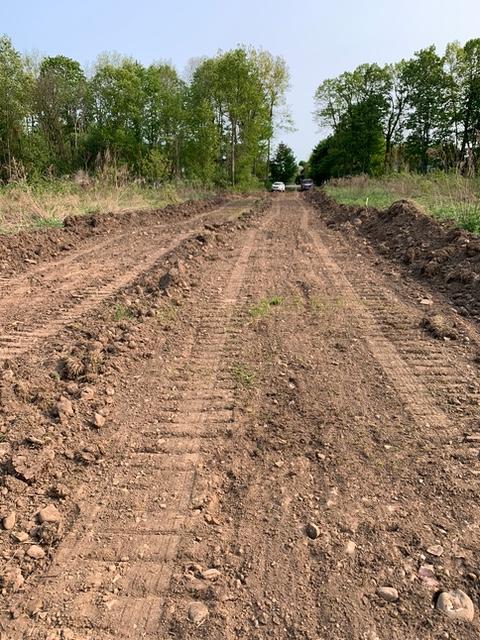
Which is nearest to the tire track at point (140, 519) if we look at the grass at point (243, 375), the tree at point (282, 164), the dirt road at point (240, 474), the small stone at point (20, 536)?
the dirt road at point (240, 474)

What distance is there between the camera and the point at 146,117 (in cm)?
3688

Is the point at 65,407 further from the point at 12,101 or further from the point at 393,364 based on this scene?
the point at 12,101

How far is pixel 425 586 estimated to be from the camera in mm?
2174

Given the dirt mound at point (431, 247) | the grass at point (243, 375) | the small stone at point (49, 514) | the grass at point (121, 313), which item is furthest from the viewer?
the dirt mound at point (431, 247)

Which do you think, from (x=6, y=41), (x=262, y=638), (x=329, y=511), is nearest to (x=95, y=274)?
(x=329, y=511)

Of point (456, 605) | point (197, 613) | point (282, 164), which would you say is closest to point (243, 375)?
point (197, 613)

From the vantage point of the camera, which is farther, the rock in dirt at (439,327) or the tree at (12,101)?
the tree at (12,101)

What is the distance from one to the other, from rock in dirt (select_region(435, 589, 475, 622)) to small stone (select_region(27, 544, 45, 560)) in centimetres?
188

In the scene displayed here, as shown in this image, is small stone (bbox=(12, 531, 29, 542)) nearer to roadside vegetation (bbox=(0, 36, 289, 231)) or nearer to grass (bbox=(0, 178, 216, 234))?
grass (bbox=(0, 178, 216, 234))

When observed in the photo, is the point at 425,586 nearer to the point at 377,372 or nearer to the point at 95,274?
the point at 377,372

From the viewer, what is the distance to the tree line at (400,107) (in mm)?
45250

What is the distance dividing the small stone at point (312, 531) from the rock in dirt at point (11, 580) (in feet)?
4.62

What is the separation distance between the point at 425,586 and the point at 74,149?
38501 mm

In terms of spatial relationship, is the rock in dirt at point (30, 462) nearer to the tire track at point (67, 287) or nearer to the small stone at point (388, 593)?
the tire track at point (67, 287)
